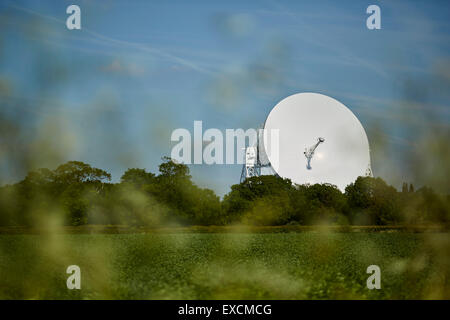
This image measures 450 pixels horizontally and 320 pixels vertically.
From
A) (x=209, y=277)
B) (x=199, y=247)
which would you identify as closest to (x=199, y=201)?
(x=199, y=247)

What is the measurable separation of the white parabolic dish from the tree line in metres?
1.58

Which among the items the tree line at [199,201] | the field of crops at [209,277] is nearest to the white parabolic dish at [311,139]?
the tree line at [199,201]

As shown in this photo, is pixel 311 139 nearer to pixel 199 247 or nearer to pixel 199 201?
pixel 199 201

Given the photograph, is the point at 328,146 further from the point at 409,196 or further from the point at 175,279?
the point at 175,279

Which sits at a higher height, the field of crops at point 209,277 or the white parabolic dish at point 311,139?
the white parabolic dish at point 311,139

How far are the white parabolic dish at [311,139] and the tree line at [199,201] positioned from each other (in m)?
1.58

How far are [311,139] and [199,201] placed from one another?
413 inches

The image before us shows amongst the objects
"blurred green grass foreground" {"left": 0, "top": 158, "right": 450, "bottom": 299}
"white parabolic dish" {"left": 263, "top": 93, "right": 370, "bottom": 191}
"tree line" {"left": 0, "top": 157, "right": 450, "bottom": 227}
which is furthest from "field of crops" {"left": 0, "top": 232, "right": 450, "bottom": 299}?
"white parabolic dish" {"left": 263, "top": 93, "right": 370, "bottom": 191}

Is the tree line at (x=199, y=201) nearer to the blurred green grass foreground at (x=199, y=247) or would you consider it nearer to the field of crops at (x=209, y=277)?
the blurred green grass foreground at (x=199, y=247)

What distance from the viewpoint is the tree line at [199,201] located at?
23978 millimetres

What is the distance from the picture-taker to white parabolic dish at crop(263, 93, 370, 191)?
33469 mm

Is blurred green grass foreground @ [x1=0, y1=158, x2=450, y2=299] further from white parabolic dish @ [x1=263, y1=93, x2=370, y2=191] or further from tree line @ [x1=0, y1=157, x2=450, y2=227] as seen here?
white parabolic dish @ [x1=263, y1=93, x2=370, y2=191]
